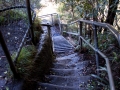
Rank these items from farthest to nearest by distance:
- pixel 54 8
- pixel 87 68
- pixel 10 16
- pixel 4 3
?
pixel 54 8 → pixel 10 16 → pixel 4 3 → pixel 87 68

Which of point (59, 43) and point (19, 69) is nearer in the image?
point (19, 69)

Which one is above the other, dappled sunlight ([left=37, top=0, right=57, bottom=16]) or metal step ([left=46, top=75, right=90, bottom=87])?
dappled sunlight ([left=37, top=0, right=57, bottom=16])

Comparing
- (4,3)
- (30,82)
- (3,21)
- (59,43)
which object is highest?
(4,3)

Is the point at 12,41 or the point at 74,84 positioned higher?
Result: the point at 12,41

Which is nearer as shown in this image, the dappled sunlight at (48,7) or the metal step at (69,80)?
the metal step at (69,80)

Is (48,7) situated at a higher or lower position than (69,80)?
higher

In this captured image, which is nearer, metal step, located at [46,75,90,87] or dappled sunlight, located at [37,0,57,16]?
metal step, located at [46,75,90,87]

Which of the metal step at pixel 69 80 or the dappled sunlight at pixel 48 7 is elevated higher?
the dappled sunlight at pixel 48 7

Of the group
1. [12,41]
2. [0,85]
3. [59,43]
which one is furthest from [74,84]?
[59,43]

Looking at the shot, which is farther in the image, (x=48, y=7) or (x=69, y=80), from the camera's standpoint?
(x=48, y=7)

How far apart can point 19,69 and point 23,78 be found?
0.53 feet

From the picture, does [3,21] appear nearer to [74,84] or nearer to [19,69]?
[19,69]

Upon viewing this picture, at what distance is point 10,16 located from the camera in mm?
4996

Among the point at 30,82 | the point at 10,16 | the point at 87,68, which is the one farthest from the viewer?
the point at 10,16
